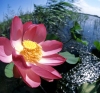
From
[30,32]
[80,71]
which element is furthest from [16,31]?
[80,71]

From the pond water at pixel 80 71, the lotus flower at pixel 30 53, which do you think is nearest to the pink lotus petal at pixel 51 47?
the lotus flower at pixel 30 53

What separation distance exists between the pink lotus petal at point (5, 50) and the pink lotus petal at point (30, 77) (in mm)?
21

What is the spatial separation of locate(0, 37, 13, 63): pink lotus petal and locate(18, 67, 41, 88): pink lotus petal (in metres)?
0.02

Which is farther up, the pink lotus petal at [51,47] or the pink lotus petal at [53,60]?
the pink lotus petal at [51,47]

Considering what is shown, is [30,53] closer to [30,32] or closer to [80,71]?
[30,32]

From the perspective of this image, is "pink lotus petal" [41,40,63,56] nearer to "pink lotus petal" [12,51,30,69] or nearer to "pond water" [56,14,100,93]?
"pink lotus petal" [12,51,30,69]

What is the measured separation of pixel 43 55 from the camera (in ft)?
1.20

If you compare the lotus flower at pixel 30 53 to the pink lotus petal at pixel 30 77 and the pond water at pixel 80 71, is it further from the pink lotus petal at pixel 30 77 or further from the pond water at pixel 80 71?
the pond water at pixel 80 71

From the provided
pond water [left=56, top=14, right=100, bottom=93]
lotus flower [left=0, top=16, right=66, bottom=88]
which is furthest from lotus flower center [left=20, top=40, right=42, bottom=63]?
pond water [left=56, top=14, right=100, bottom=93]

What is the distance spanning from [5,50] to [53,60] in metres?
0.08

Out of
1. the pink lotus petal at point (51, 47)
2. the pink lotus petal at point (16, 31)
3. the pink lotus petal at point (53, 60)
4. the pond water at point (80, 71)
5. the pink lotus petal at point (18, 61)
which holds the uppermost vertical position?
the pink lotus petal at point (16, 31)

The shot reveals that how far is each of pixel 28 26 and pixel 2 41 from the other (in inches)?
3.0

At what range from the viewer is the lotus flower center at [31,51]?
1.14ft

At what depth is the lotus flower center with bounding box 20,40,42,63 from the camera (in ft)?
1.14
